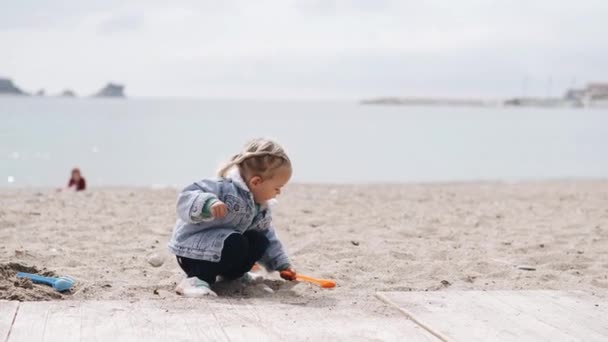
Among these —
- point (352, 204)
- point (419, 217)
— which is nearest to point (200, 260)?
point (419, 217)

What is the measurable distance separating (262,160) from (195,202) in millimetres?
401

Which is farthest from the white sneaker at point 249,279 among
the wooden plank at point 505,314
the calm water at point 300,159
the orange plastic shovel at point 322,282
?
the calm water at point 300,159

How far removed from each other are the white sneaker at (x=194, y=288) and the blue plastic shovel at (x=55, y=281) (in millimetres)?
522

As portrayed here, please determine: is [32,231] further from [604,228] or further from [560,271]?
[604,228]

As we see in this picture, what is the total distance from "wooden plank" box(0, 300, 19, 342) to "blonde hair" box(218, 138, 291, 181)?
1247 millimetres

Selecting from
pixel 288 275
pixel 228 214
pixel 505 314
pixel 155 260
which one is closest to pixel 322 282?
pixel 288 275

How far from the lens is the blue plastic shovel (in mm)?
3887

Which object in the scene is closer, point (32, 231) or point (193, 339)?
point (193, 339)

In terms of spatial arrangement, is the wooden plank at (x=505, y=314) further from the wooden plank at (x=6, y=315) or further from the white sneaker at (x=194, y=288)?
the wooden plank at (x=6, y=315)

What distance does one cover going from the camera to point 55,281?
12.9 feet

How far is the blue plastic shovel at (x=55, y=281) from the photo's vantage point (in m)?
3.89

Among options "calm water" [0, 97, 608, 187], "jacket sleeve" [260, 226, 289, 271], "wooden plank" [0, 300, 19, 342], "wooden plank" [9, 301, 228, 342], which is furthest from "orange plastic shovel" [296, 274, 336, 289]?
"calm water" [0, 97, 608, 187]

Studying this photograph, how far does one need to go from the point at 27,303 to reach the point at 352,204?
5668 millimetres

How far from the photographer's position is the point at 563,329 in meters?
3.34
